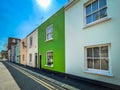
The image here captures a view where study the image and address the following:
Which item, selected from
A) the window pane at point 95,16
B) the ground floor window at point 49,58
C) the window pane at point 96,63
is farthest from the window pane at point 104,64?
the ground floor window at point 49,58

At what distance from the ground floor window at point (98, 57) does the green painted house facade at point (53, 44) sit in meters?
3.70

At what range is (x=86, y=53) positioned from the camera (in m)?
9.73

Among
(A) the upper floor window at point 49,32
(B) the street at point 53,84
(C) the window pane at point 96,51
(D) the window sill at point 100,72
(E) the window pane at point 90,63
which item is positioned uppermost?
(A) the upper floor window at point 49,32

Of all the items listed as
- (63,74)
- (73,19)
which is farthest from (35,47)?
(73,19)

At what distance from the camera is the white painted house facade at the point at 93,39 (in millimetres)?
7355

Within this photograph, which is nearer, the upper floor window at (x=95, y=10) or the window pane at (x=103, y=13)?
the window pane at (x=103, y=13)

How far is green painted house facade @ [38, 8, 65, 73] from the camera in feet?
43.2

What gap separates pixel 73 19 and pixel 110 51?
15.5 ft

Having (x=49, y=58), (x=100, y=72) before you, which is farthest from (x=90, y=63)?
(x=49, y=58)

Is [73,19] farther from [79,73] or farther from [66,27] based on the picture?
[79,73]

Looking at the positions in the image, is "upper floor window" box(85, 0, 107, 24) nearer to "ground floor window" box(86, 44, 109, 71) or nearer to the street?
"ground floor window" box(86, 44, 109, 71)

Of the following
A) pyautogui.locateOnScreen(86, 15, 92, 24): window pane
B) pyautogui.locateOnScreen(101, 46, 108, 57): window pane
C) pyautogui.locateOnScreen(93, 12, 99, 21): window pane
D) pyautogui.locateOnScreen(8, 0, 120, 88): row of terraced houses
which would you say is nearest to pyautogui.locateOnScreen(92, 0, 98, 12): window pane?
pyautogui.locateOnScreen(8, 0, 120, 88): row of terraced houses

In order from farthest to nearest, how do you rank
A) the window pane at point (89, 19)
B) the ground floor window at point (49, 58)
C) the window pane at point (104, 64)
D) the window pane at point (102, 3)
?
1. the ground floor window at point (49, 58)
2. the window pane at point (89, 19)
3. the window pane at point (102, 3)
4. the window pane at point (104, 64)

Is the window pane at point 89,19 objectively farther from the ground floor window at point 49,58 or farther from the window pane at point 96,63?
the ground floor window at point 49,58
